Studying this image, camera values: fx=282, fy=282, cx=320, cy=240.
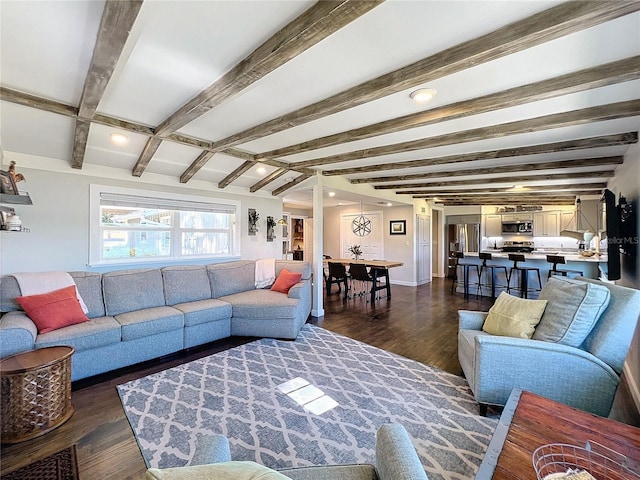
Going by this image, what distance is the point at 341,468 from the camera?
1093 millimetres

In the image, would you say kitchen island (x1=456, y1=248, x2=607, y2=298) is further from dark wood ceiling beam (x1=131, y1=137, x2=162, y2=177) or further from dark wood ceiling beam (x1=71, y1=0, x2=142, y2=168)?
dark wood ceiling beam (x1=71, y1=0, x2=142, y2=168)

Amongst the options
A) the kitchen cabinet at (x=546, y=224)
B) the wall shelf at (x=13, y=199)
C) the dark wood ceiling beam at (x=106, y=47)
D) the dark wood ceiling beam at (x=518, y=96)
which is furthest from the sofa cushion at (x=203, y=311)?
the kitchen cabinet at (x=546, y=224)

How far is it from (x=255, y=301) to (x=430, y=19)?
3.42 metres

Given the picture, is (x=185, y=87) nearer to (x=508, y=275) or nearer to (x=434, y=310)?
(x=434, y=310)

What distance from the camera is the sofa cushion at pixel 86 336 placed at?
2.50 m

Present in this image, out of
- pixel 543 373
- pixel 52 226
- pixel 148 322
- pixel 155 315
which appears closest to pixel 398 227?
pixel 543 373

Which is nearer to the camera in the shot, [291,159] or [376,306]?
[291,159]

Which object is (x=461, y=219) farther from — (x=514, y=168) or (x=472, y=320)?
(x=472, y=320)

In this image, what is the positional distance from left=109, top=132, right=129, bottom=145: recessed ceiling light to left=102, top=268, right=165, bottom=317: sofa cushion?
5.22 feet

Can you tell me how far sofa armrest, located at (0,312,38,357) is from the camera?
2.23 meters

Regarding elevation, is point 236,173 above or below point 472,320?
above

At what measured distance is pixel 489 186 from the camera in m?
5.92

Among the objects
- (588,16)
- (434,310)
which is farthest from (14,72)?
(434,310)

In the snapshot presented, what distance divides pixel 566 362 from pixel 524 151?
2.56 m
